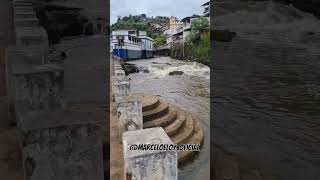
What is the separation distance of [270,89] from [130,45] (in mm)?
19548

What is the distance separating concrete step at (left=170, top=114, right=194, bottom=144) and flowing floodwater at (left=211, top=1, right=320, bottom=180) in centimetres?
455

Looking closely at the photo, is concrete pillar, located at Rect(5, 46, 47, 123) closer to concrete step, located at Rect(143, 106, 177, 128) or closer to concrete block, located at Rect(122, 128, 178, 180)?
concrete block, located at Rect(122, 128, 178, 180)

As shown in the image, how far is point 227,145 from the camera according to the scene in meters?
1.31

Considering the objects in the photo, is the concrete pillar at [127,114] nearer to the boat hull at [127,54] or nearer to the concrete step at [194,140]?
the concrete step at [194,140]

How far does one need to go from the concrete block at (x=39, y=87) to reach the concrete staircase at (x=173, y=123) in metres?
4.33

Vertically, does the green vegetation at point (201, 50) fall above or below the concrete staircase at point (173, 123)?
above

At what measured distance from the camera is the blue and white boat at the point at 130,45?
18.9 m

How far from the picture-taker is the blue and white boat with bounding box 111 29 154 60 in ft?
62.0

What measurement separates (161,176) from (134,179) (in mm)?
266

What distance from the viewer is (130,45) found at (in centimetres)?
2045

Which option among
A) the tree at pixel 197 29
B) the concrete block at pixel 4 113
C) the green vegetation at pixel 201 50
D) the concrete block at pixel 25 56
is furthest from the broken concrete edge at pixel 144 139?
the tree at pixel 197 29

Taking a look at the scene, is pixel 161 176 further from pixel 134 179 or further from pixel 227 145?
pixel 227 145

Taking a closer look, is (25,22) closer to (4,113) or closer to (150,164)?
(4,113)

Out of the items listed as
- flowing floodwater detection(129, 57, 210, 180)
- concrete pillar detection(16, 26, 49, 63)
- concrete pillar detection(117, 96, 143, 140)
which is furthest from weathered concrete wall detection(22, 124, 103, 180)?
flowing floodwater detection(129, 57, 210, 180)
